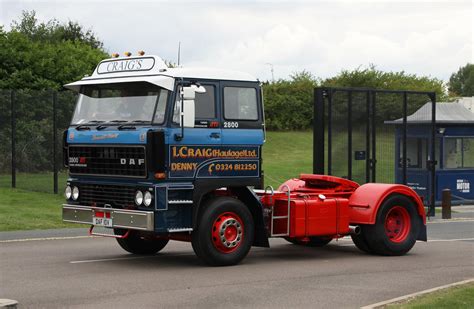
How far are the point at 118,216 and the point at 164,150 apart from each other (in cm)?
118

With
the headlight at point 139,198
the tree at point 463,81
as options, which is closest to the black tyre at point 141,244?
the headlight at point 139,198

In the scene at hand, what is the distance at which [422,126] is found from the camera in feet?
85.7

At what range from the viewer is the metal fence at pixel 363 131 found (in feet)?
69.0

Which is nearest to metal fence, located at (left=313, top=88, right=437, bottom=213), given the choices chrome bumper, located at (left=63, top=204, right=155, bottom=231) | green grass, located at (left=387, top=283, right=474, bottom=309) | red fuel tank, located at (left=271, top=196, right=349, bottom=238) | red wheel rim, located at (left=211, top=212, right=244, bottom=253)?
red fuel tank, located at (left=271, top=196, right=349, bottom=238)

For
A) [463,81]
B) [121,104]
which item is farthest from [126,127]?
[463,81]

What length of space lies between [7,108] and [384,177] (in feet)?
33.9

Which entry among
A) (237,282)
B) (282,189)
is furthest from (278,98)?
(237,282)

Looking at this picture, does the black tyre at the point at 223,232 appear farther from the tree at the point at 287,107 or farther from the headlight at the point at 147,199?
the tree at the point at 287,107

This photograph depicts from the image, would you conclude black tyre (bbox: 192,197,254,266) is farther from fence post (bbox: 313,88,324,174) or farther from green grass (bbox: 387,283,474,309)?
fence post (bbox: 313,88,324,174)

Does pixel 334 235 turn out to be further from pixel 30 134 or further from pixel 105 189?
pixel 30 134

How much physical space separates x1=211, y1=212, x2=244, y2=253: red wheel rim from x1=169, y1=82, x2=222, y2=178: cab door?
81 centimetres

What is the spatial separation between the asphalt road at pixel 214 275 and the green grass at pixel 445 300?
1.87ft

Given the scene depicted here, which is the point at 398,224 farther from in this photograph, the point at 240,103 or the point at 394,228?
the point at 240,103

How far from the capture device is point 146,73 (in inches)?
524
